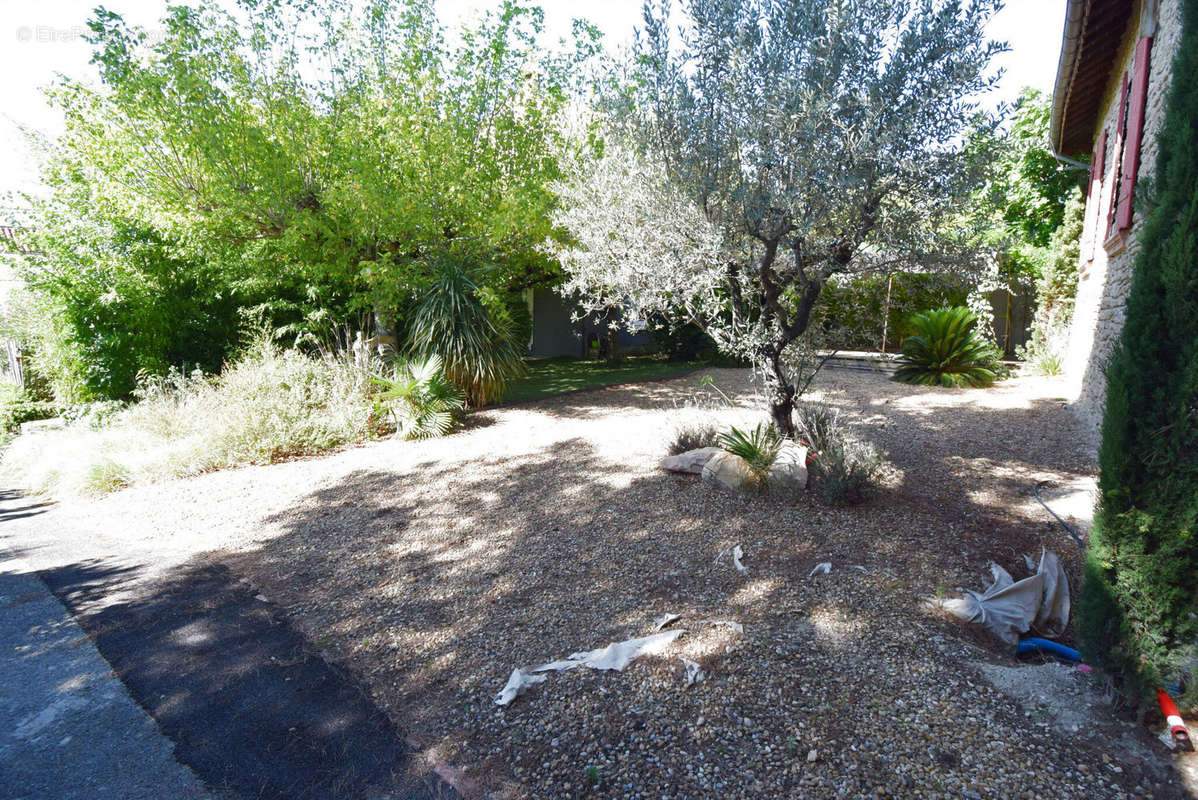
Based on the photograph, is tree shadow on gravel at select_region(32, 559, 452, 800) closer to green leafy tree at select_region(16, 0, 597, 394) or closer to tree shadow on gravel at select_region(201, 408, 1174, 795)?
tree shadow on gravel at select_region(201, 408, 1174, 795)

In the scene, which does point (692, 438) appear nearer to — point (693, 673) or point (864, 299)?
point (864, 299)

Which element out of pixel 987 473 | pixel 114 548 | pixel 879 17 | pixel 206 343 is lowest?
pixel 114 548

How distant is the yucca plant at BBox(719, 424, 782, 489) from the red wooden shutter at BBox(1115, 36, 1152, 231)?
361cm

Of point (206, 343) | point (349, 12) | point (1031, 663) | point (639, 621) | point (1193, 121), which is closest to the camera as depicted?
point (1193, 121)

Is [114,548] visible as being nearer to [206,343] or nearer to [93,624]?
[93,624]

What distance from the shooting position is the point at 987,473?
5191 millimetres

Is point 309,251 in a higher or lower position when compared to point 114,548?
higher

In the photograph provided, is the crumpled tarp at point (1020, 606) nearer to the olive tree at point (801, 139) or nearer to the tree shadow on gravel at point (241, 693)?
the olive tree at point (801, 139)

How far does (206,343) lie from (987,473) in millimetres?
10433

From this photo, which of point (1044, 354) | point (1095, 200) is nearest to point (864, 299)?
point (1095, 200)

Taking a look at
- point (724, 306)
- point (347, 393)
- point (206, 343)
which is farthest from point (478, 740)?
point (206, 343)

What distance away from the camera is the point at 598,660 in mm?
2848

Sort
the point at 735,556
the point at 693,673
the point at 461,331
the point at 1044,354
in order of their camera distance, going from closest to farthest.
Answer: the point at 693,673
the point at 735,556
the point at 461,331
the point at 1044,354

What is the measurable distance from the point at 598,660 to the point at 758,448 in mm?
2375
